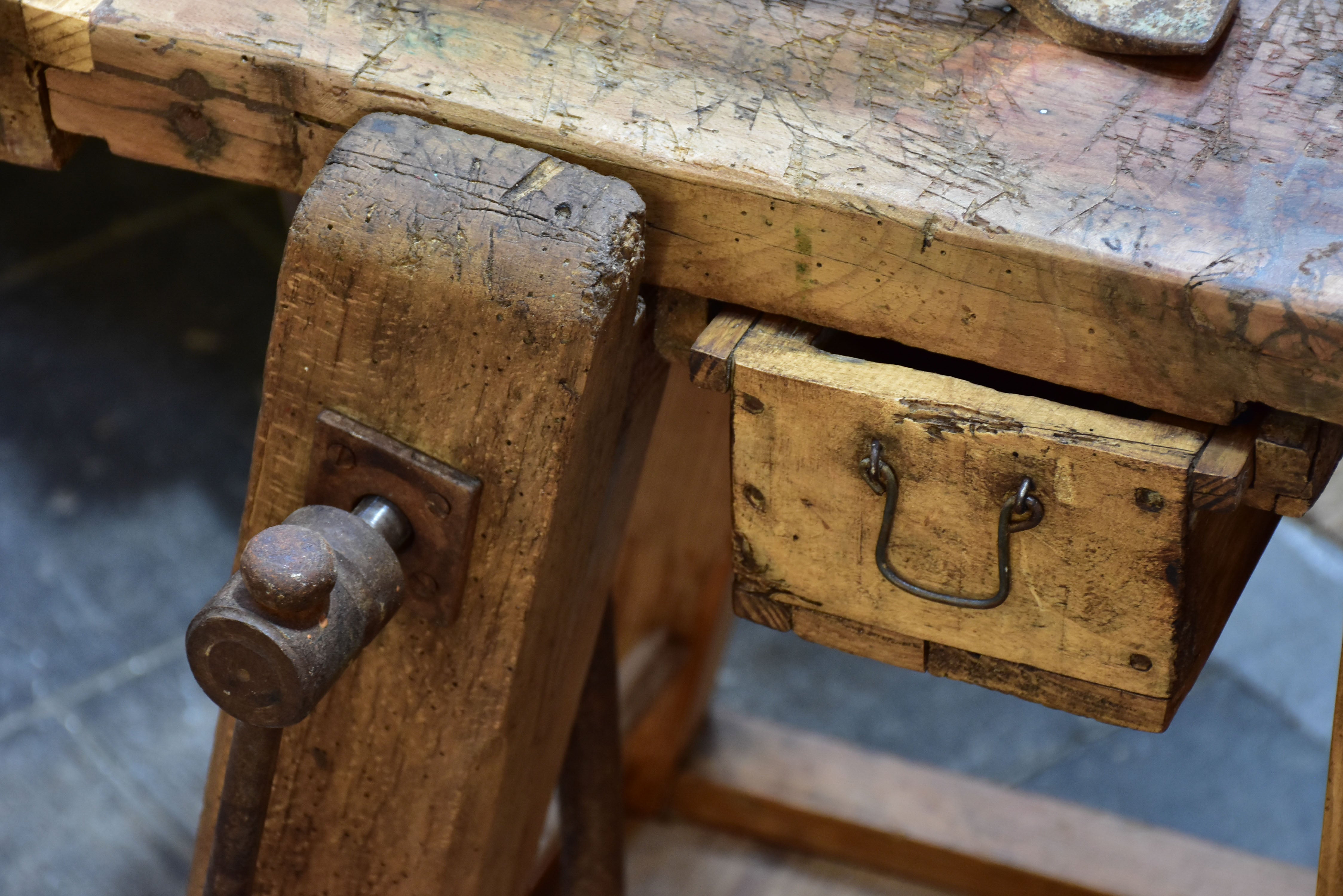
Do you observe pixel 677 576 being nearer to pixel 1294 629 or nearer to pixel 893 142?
pixel 893 142

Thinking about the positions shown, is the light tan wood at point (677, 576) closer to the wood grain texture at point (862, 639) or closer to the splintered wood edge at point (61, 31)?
the wood grain texture at point (862, 639)

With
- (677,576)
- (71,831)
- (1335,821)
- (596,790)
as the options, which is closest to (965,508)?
(1335,821)

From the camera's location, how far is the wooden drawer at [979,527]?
0.69 metres

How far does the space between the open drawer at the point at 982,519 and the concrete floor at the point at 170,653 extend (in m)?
1.24

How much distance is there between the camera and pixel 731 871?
1647 mm

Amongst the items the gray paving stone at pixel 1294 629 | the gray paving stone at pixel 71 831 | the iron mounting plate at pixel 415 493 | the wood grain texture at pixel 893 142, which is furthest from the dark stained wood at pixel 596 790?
the gray paving stone at pixel 1294 629

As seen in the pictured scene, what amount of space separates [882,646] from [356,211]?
40 centimetres

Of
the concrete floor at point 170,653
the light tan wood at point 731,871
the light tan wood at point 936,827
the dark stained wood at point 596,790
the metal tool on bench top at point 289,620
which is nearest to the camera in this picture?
the metal tool on bench top at point 289,620

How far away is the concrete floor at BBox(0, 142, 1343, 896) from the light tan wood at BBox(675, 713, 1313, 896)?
0.35 m

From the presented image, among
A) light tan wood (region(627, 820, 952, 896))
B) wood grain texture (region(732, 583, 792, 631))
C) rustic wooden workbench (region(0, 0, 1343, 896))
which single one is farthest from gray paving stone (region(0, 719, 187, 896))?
wood grain texture (region(732, 583, 792, 631))

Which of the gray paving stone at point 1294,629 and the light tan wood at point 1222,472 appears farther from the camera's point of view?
the gray paving stone at point 1294,629

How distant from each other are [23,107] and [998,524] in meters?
0.65

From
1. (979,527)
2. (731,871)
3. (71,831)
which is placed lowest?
(71,831)

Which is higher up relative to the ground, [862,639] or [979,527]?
[979,527]
